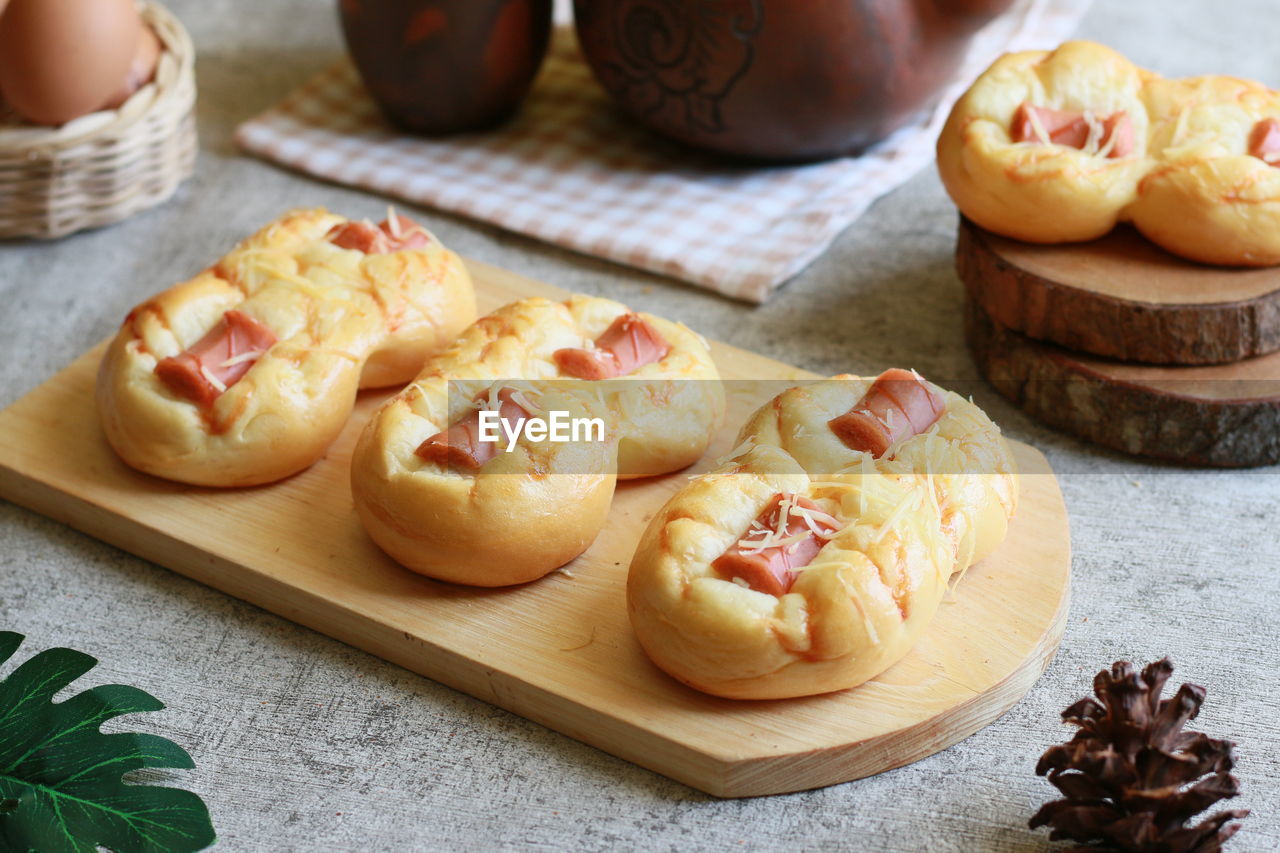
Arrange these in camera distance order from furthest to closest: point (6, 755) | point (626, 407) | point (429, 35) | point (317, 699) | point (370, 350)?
1. point (429, 35)
2. point (370, 350)
3. point (626, 407)
4. point (317, 699)
5. point (6, 755)

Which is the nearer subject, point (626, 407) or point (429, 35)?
point (626, 407)

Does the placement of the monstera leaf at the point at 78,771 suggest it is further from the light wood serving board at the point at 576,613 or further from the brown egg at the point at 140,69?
the brown egg at the point at 140,69

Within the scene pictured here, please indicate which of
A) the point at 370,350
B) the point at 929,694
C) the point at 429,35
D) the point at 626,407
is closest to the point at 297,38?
the point at 429,35

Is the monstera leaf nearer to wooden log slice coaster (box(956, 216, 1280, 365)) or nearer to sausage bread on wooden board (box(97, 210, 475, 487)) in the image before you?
sausage bread on wooden board (box(97, 210, 475, 487))

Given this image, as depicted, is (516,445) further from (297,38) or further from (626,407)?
(297,38)

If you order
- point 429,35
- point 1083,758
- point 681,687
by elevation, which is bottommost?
point 681,687
